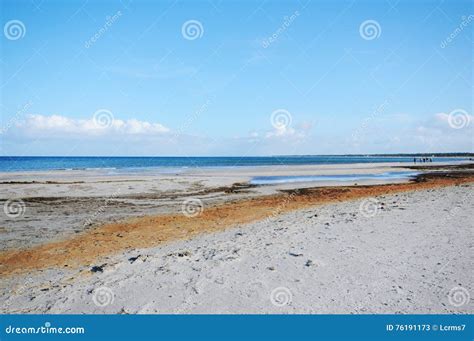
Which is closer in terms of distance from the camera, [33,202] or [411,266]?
[411,266]

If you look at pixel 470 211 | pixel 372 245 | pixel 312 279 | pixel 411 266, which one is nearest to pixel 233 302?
pixel 312 279

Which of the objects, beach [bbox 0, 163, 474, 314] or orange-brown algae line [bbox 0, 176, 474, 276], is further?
orange-brown algae line [bbox 0, 176, 474, 276]

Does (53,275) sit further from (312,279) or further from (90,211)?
(90,211)

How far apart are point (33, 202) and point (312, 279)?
19277 mm

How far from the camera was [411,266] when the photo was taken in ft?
23.7

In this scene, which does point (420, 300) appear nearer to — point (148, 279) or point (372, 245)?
point (372, 245)

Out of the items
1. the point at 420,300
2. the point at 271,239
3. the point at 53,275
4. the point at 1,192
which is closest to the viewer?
the point at 420,300

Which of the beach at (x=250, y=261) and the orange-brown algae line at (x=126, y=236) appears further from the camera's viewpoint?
the orange-brown algae line at (x=126, y=236)

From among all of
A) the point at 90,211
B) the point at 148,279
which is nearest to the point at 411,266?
the point at 148,279

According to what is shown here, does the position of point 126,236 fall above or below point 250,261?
above

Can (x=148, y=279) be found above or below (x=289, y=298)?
above

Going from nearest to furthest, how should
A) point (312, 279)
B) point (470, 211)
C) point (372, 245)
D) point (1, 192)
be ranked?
1. point (312, 279)
2. point (372, 245)
3. point (470, 211)
4. point (1, 192)

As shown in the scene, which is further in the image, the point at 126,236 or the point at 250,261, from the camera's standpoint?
the point at 126,236
